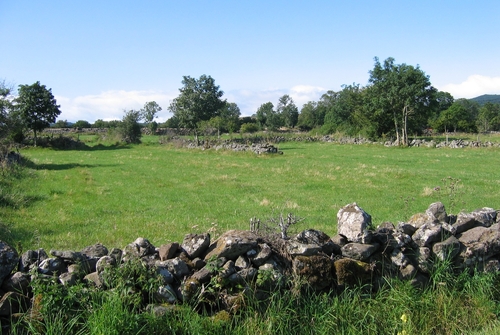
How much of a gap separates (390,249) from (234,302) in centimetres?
234

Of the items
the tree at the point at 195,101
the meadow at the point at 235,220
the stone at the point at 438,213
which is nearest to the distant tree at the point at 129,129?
the tree at the point at 195,101

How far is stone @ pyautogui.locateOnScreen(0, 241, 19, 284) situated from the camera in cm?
452

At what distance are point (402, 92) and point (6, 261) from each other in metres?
48.1

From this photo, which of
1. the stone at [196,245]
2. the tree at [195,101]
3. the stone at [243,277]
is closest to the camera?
the stone at [243,277]

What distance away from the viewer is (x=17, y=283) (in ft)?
14.9

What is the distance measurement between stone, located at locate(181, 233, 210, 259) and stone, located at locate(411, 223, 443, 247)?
9.75 feet

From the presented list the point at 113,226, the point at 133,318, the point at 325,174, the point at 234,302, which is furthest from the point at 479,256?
the point at 325,174

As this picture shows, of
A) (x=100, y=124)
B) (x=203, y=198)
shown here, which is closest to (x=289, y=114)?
(x=100, y=124)

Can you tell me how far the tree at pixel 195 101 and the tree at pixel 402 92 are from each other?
20.5 metres

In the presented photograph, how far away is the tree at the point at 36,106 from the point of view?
49.4 meters

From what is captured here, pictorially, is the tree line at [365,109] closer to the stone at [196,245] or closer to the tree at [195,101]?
the tree at [195,101]

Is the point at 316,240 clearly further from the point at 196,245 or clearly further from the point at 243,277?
the point at 196,245

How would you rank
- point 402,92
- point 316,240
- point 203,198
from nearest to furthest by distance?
point 316,240 < point 203,198 < point 402,92

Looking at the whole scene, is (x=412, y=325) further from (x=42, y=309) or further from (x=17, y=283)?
(x=17, y=283)
